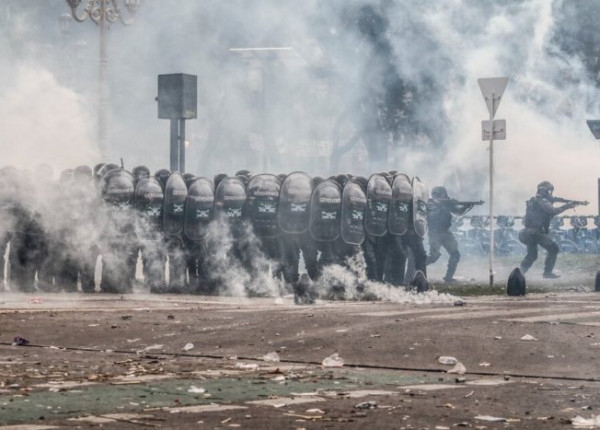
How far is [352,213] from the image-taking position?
79.2ft

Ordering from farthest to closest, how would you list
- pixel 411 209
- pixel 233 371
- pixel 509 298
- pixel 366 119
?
pixel 366 119 < pixel 411 209 < pixel 509 298 < pixel 233 371

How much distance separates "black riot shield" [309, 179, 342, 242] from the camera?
2395cm

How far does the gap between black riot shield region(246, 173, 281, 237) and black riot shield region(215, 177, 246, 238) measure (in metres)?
0.14

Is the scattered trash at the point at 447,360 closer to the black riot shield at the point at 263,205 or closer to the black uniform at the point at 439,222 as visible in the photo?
the black riot shield at the point at 263,205

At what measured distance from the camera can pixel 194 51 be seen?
5053 cm

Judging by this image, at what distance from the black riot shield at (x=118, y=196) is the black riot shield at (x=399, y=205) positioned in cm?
424

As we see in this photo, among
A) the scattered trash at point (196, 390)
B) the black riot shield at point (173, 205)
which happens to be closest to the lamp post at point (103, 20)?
the black riot shield at point (173, 205)

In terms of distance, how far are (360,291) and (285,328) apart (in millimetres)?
6999

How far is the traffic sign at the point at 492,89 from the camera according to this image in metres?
26.6

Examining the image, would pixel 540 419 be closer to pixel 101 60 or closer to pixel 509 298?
pixel 509 298

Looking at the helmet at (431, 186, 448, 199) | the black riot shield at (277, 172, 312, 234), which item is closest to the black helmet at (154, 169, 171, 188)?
the black riot shield at (277, 172, 312, 234)

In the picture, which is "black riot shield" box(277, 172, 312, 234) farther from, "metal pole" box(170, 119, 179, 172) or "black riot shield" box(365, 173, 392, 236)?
"metal pole" box(170, 119, 179, 172)

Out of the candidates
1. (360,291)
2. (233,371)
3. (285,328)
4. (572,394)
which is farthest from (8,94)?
(572,394)

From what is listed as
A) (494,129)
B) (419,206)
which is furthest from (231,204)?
(494,129)
